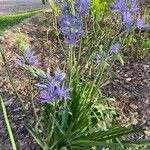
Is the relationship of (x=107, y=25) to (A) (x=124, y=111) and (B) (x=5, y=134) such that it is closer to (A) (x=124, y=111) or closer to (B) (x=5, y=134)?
(A) (x=124, y=111)

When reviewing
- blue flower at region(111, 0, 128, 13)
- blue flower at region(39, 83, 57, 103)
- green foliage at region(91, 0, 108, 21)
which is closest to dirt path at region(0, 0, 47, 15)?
green foliage at region(91, 0, 108, 21)

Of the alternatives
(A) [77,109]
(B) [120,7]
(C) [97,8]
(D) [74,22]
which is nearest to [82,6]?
(D) [74,22]

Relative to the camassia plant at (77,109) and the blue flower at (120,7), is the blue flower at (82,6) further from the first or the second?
the blue flower at (120,7)

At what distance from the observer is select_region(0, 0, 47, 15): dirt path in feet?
33.2

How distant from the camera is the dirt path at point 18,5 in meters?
10.1

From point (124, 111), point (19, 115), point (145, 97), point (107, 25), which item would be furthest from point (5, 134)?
point (107, 25)

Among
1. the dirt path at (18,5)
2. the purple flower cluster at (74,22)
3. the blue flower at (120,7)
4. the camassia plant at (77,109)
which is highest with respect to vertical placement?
the blue flower at (120,7)

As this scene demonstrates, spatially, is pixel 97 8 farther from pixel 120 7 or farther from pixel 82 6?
pixel 120 7

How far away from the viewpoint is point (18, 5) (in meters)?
10.7

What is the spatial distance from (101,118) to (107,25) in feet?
7.70

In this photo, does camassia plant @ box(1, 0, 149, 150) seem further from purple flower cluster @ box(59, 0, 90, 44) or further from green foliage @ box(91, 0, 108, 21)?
green foliage @ box(91, 0, 108, 21)

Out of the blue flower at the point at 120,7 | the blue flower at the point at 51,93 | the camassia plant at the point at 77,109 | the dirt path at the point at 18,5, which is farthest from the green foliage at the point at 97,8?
the dirt path at the point at 18,5

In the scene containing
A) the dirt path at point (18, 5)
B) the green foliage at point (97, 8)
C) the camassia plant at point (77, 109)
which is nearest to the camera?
the camassia plant at point (77, 109)

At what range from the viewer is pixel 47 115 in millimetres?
3502
